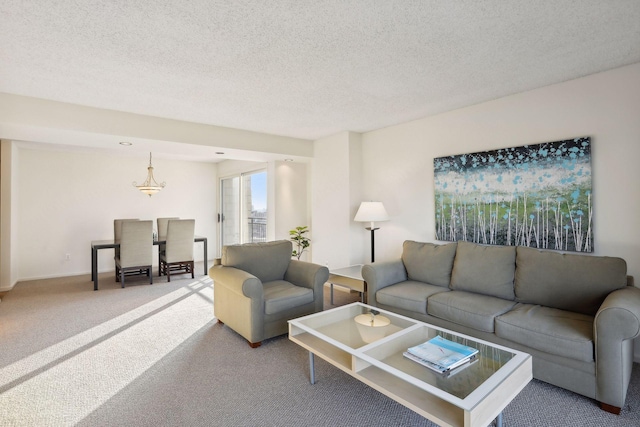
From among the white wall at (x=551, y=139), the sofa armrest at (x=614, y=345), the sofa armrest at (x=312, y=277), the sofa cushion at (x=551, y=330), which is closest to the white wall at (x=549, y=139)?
the white wall at (x=551, y=139)

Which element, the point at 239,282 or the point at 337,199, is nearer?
the point at 239,282

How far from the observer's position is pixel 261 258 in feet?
12.0

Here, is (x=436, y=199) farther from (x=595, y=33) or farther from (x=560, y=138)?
(x=595, y=33)

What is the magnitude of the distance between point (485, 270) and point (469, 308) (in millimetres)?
559

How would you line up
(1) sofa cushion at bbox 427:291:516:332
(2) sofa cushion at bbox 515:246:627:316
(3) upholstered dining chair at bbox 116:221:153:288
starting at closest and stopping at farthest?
(2) sofa cushion at bbox 515:246:627:316 < (1) sofa cushion at bbox 427:291:516:332 < (3) upholstered dining chair at bbox 116:221:153:288

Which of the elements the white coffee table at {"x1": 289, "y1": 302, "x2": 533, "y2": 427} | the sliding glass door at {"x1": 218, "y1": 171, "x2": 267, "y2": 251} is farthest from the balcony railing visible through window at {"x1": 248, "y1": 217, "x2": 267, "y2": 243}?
the white coffee table at {"x1": 289, "y1": 302, "x2": 533, "y2": 427}

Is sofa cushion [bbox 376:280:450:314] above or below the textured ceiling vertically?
below

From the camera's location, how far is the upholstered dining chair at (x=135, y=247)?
5242mm

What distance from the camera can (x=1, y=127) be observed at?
10.9ft

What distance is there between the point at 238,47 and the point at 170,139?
7.22 feet

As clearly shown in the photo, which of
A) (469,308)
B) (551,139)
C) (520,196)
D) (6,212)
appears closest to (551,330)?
(469,308)

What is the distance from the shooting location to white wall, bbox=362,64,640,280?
8.78ft

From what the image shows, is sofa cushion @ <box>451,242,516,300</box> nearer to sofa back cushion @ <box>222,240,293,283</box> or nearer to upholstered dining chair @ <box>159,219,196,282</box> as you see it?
sofa back cushion @ <box>222,240,293,283</box>

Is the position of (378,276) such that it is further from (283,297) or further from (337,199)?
(337,199)
